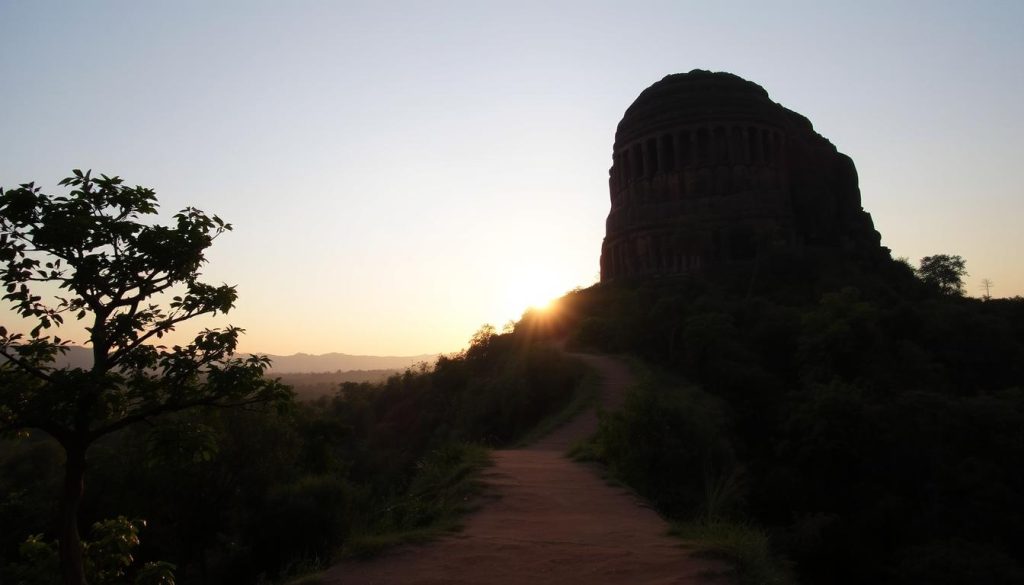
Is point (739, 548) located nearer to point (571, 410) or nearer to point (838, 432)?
point (838, 432)

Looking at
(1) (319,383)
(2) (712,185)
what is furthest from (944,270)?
(1) (319,383)

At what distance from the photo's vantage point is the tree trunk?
17.4ft

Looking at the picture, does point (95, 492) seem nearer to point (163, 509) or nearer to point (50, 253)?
point (163, 509)

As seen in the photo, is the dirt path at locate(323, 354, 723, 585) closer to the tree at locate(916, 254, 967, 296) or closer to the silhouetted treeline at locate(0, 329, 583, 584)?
the silhouetted treeline at locate(0, 329, 583, 584)

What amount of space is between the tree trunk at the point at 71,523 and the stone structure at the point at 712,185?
33477 mm

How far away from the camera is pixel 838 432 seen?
16.3 metres

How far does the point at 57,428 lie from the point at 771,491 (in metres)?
14.4

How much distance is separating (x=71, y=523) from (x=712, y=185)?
123 ft

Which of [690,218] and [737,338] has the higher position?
[690,218]

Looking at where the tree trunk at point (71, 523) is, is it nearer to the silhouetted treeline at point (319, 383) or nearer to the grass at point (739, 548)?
the grass at point (739, 548)

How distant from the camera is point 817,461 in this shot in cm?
1633

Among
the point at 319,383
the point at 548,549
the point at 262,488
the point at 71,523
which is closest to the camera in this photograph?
the point at 71,523

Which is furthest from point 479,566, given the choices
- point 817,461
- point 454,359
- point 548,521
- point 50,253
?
point 454,359

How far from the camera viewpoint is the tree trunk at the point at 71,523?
5.30 meters
